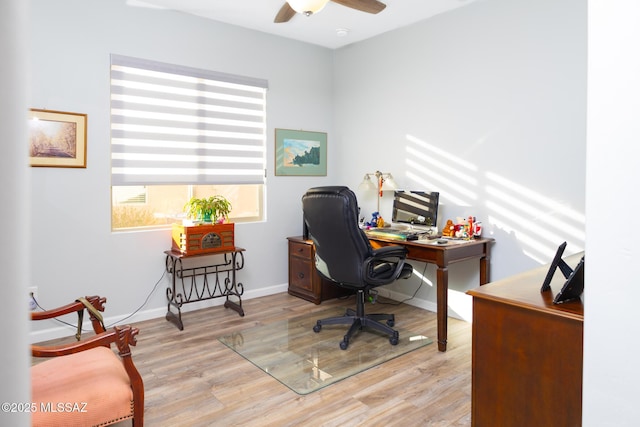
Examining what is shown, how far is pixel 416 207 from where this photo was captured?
3.88 metres

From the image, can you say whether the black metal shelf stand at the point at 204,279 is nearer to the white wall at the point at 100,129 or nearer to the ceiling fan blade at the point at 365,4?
the white wall at the point at 100,129

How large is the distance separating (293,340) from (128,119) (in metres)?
2.31

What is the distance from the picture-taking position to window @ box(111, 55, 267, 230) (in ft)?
11.9

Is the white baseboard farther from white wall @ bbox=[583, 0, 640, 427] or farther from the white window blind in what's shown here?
white wall @ bbox=[583, 0, 640, 427]

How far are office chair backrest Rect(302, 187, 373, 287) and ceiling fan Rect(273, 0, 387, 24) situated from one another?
116 cm

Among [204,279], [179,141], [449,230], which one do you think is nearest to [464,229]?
[449,230]

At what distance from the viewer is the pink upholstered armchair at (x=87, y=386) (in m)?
1.65

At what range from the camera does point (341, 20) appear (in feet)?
13.3

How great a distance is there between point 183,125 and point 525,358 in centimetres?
334

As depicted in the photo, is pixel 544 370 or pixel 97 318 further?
pixel 97 318

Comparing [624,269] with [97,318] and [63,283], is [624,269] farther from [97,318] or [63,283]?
[63,283]

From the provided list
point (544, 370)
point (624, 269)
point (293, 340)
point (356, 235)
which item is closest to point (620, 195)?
point (624, 269)

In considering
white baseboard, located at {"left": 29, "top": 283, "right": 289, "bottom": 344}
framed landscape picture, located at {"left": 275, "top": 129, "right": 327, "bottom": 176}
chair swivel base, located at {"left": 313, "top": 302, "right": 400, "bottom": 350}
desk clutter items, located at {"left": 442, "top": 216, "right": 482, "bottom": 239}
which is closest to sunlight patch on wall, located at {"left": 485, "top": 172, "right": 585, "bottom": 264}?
desk clutter items, located at {"left": 442, "top": 216, "right": 482, "bottom": 239}

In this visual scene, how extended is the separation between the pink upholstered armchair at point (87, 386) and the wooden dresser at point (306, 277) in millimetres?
2430
